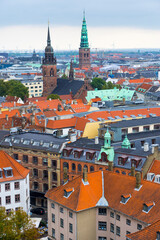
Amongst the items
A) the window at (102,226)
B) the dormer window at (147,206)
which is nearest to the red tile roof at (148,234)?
the dormer window at (147,206)

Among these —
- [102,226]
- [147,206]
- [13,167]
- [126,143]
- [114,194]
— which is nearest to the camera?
[147,206]

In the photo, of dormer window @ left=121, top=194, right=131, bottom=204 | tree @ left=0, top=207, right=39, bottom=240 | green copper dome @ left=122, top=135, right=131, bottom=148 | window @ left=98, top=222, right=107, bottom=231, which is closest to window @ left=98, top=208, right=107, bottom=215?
window @ left=98, top=222, right=107, bottom=231

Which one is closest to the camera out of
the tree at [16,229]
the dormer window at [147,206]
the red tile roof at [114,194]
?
the tree at [16,229]

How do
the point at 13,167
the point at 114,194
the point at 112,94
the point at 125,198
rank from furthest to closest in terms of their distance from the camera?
the point at 112,94 → the point at 13,167 → the point at 114,194 → the point at 125,198

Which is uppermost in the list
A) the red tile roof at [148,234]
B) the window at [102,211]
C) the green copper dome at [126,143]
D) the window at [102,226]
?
the green copper dome at [126,143]

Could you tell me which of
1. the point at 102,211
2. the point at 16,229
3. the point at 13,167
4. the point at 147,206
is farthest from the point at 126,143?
the point at 16,229

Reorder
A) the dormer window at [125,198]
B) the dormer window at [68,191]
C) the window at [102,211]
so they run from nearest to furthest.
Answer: the dormer window at [125,198]
the window at [102,211]
the dormer window at [68,191]

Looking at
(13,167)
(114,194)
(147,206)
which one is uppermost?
(147,206)

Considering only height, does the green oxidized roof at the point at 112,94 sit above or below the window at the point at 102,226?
above

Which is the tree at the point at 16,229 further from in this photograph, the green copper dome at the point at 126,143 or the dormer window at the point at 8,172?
the green copper dome at the point at 126,143

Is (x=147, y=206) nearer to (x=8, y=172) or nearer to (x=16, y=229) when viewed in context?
(x=16, y=229)

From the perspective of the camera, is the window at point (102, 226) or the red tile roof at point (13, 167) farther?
the red tile roof at point (13, 167)

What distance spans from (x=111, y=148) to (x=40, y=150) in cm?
1820

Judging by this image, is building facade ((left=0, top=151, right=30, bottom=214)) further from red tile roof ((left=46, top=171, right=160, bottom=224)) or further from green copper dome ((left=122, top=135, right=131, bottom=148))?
green copper dome ((left=122, top=135, right=131, bottom=148))
